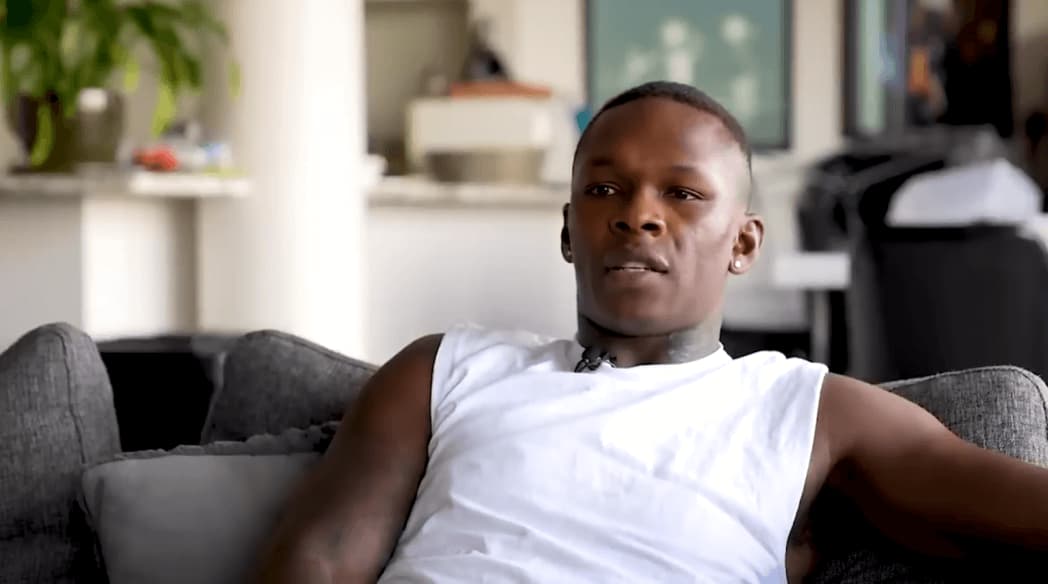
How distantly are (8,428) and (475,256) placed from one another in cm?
252

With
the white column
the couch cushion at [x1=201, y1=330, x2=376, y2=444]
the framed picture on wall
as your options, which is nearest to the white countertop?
the white column

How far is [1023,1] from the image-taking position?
468 cm

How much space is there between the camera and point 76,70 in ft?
8.75

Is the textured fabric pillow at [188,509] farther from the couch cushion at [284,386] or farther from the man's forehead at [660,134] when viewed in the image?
the man's forehead at [660,134]

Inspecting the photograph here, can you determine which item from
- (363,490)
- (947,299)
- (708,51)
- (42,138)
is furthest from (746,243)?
(708,51)

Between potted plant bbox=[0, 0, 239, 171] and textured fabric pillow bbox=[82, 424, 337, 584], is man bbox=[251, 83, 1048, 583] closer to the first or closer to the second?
textured fabric pillow bbox=[82, 424, 337, 584]

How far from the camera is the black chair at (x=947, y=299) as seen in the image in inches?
100

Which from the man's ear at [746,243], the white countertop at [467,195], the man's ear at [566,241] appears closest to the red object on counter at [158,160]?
the white countertop at [467,195]

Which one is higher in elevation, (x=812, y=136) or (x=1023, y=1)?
(x=1023, y=1)

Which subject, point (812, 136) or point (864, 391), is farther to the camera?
point (812, 136)

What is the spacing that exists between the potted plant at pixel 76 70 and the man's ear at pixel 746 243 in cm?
172

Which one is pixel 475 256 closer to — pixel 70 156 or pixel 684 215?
pixel 70 156

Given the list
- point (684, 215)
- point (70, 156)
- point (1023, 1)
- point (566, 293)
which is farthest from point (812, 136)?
point (684, 215)

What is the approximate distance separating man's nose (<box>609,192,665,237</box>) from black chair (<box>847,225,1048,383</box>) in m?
1.48
